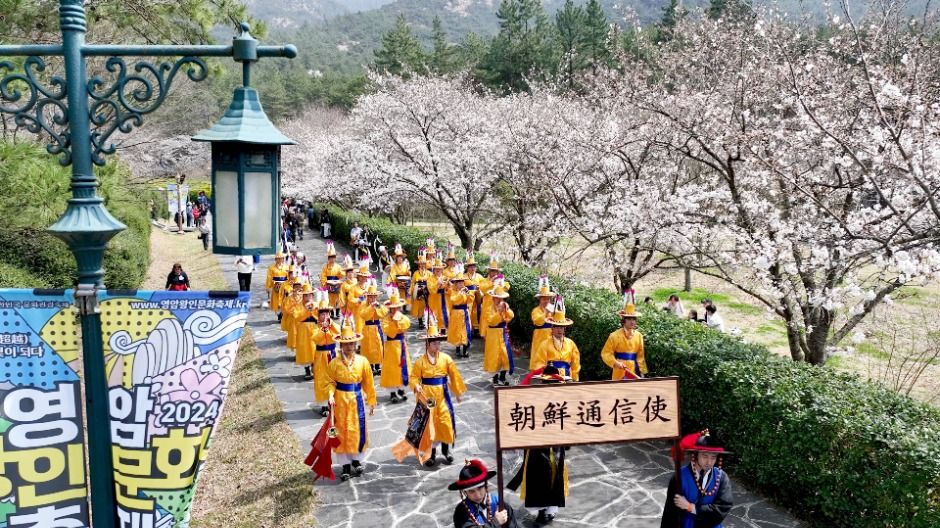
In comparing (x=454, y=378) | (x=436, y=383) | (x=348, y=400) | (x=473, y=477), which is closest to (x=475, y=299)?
(x=454, y=378)

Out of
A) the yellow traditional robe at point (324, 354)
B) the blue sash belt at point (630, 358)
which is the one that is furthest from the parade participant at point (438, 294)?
the blue sash belt at point (630, 358)

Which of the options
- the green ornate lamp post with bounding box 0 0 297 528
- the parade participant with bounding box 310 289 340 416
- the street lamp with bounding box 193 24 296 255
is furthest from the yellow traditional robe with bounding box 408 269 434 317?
the green ornate lamp post with bounding box 0 0 297 528

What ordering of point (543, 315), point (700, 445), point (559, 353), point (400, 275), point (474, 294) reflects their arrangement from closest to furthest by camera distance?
point (700, 445), point (559, 353), point (543, 315), point (474, 294), point (400, 275)

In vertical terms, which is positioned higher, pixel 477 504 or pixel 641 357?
pixel 641 357

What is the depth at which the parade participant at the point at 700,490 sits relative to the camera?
227 inches

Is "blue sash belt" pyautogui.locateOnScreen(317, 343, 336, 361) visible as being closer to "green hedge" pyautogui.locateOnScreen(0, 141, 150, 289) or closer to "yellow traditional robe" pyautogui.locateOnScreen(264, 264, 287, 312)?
"green hedge" pyautogui.locateOnScreen(0, 141, 150, 289)

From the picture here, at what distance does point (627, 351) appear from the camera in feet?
32.0

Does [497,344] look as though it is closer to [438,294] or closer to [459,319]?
[459,319]

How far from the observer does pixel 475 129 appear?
22844 mm

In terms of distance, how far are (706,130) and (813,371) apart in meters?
4.78

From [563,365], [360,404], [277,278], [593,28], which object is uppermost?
[593,28]

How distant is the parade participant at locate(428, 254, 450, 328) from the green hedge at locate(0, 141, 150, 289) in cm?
633

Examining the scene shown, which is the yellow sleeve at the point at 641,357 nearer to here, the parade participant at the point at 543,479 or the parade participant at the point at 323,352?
the parade participant at the point at 543,479

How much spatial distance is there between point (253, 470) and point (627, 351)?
5.38m
